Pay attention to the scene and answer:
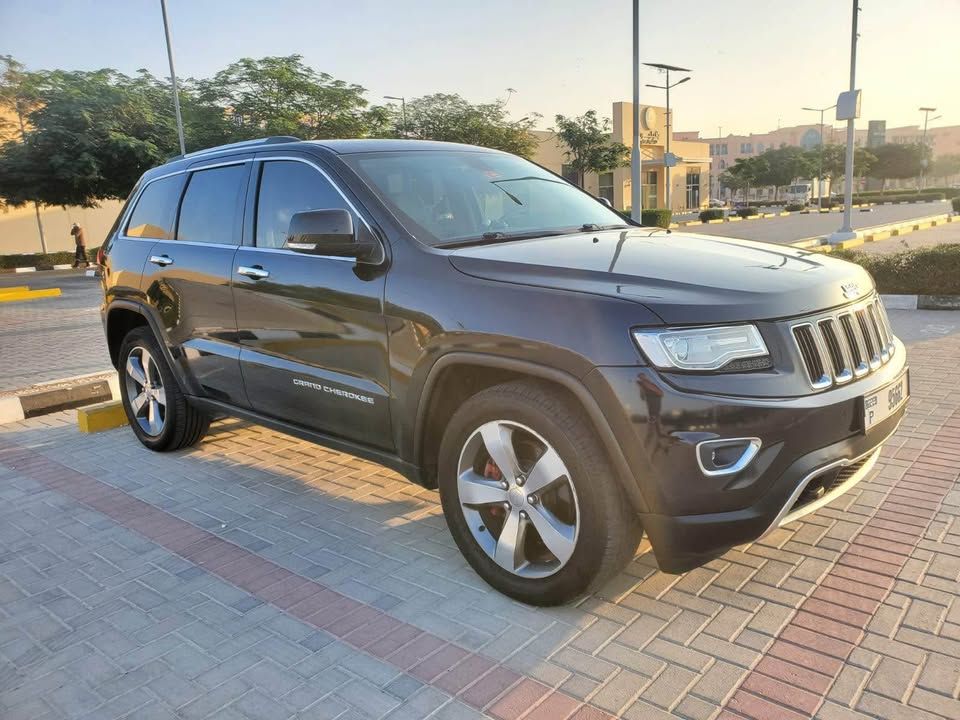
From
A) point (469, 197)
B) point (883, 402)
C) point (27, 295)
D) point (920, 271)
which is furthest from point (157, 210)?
point (27, 295)

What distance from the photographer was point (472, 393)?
3350 millimetres

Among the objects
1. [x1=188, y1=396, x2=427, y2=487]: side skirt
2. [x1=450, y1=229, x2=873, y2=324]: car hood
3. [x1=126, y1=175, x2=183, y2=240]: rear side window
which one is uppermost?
[x1=126, y1=175, x2=183, y2=240]: rear side window

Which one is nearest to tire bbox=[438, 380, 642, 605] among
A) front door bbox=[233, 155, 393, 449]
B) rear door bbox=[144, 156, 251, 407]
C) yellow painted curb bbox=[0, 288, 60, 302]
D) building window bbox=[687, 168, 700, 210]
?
front door bbox=[233, 155, 393, 449]

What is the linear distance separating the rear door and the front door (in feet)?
0.52

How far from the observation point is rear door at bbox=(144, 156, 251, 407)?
4355 millimetres

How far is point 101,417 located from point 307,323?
331 centimetres

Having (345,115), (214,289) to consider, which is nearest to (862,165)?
(345,115)

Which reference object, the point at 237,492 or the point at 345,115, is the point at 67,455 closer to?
the point at 237,492

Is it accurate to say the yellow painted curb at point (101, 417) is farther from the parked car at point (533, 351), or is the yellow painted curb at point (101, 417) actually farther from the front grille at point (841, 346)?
the front grille at point (841, 346)

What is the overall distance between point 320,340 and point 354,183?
788 millimetres

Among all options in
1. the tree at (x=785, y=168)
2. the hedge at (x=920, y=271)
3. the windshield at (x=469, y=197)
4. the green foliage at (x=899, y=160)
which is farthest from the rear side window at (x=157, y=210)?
the green foliage at (x=899, y=160)

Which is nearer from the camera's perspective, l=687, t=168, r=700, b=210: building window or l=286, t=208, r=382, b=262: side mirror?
l=286, t=208, r=382, b=262: side mirror

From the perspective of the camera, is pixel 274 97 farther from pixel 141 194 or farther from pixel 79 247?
pixel 141 194

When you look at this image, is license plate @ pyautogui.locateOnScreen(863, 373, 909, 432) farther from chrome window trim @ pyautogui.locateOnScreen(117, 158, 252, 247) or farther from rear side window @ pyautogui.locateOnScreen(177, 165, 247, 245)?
chrome window trim @ pyautogui.locateOnScreen(117, 158, 252, 247)
